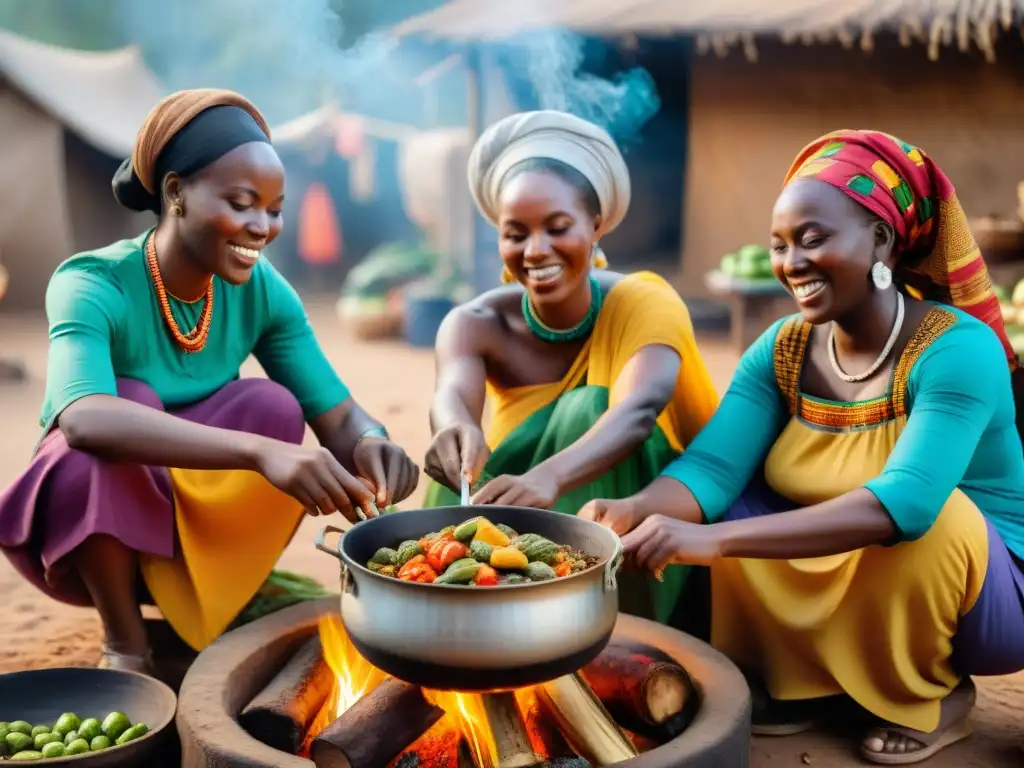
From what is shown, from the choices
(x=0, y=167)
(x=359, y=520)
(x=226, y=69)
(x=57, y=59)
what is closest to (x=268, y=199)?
(x=359, y=520)

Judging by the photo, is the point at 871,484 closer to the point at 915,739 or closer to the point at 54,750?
the point at 915,739

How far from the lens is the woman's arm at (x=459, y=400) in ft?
9.05

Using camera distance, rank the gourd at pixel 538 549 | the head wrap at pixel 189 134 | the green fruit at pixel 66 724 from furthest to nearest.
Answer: the head wrap at pixel 189 134
the green fruit at pixel 66 724
the gourd at pixel 538 549

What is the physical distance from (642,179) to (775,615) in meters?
9.61

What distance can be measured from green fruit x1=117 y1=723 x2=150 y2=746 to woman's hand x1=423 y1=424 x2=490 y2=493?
88 centimetres

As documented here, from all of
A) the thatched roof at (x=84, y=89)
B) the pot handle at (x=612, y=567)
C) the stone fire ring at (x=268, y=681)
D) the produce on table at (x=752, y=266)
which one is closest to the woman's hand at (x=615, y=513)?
the stone fire ring at (x=268, y=681)

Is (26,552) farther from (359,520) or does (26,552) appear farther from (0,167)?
(0,167)

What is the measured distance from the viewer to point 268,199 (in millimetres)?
2977

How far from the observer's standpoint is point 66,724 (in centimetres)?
247

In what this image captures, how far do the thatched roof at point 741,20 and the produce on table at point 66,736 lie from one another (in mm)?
7771

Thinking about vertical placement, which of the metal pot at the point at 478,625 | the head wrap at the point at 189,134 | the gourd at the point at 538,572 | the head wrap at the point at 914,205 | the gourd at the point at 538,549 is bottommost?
the metal pot at the point at 478,625

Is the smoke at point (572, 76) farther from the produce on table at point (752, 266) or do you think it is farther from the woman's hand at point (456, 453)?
the woman's hand at point (456, 453)

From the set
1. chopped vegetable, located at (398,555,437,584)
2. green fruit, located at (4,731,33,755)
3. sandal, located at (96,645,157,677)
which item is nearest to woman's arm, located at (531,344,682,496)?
chopped vegetable, located at (398,555,437,584)

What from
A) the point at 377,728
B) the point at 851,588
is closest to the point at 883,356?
the point at 851,588
